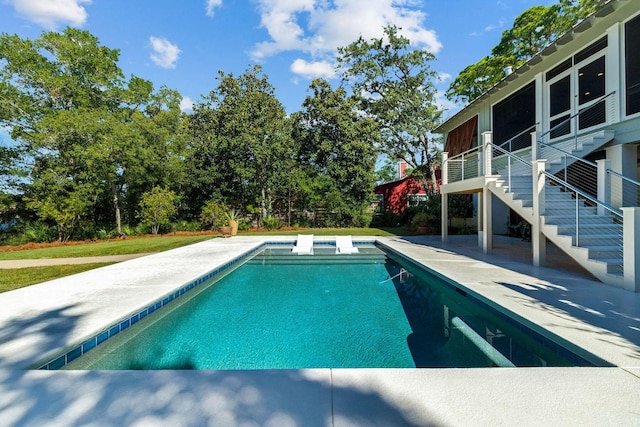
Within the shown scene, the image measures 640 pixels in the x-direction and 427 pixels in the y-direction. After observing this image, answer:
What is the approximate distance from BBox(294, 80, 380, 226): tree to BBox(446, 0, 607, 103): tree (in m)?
6.72

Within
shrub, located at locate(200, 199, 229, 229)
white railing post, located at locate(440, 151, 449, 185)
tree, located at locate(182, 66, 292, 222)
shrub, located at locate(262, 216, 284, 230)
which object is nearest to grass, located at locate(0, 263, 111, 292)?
shrub, located at locate(200, 199, 229, 229)

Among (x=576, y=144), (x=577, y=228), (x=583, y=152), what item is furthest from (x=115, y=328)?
(x=576, y=144)

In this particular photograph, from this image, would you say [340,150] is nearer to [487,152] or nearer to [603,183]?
[487,152]

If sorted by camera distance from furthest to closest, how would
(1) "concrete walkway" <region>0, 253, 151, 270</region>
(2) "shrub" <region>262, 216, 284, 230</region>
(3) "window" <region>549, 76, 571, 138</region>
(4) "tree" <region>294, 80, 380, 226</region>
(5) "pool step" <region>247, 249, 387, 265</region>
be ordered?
(4) "tree" <region>294, 80, 380, 226</region>
(2) "shrub" <region>262, 216, 284, 230</region>
(5) "pool step" <region>247, 249, 387, 265</region>
(3) "window" <region>549, 76, 571, 138</region>
(1) "concrete walkway" <region>0, 253, 151, 270</region>

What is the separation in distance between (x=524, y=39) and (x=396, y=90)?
23.6ft

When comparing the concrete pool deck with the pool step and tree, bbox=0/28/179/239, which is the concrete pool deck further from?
tree, bbox=0/28/179/239

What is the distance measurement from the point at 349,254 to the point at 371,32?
570 inches

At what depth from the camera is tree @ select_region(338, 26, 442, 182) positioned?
17641 millimetres

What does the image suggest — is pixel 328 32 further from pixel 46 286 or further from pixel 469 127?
pixel 46 286

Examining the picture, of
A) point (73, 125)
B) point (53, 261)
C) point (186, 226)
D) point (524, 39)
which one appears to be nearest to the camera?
point (53, 261)

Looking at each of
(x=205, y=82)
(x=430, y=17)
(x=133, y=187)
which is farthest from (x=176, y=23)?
(x=430, y=17)

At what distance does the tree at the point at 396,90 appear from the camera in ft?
57.9

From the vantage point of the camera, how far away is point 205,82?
722 inches

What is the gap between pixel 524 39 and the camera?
1661cm
